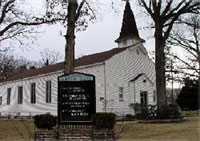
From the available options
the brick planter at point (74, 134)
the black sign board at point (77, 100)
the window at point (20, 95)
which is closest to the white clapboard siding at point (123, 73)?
the window at point (20, 95)

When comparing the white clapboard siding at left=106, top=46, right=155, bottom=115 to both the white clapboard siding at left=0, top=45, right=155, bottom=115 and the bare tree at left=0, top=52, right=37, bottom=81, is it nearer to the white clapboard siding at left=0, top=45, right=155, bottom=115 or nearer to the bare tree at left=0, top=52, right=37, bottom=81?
the white clapboard siding at left=0, top=45, right=155, bottom=115

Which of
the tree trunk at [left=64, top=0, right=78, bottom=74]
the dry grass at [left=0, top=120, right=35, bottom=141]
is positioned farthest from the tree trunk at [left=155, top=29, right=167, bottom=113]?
the tree trunk at [left=64, top=0, right=78, bottom=74]

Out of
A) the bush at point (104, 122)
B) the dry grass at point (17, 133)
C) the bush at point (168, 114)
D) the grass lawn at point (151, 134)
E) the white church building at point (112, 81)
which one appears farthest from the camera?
the white church building at point (112, 81)

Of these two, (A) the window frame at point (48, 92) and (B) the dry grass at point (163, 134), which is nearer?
(B) the dry grass at point (163, 134)

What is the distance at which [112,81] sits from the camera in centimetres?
2970

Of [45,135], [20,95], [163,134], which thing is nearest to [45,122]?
[45,135]

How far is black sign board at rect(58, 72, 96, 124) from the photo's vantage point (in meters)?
11.5

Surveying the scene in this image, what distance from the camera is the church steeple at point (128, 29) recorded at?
114 feet

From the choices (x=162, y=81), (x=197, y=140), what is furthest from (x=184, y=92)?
(x=197, y=140)

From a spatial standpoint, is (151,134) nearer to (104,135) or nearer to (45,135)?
(104,135)

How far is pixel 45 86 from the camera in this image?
3544cm

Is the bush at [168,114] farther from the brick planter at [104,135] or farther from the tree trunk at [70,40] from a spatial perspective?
the brick planter at [104,135]

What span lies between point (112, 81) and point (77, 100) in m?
18.2

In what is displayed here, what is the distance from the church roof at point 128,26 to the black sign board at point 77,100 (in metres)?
23.6
